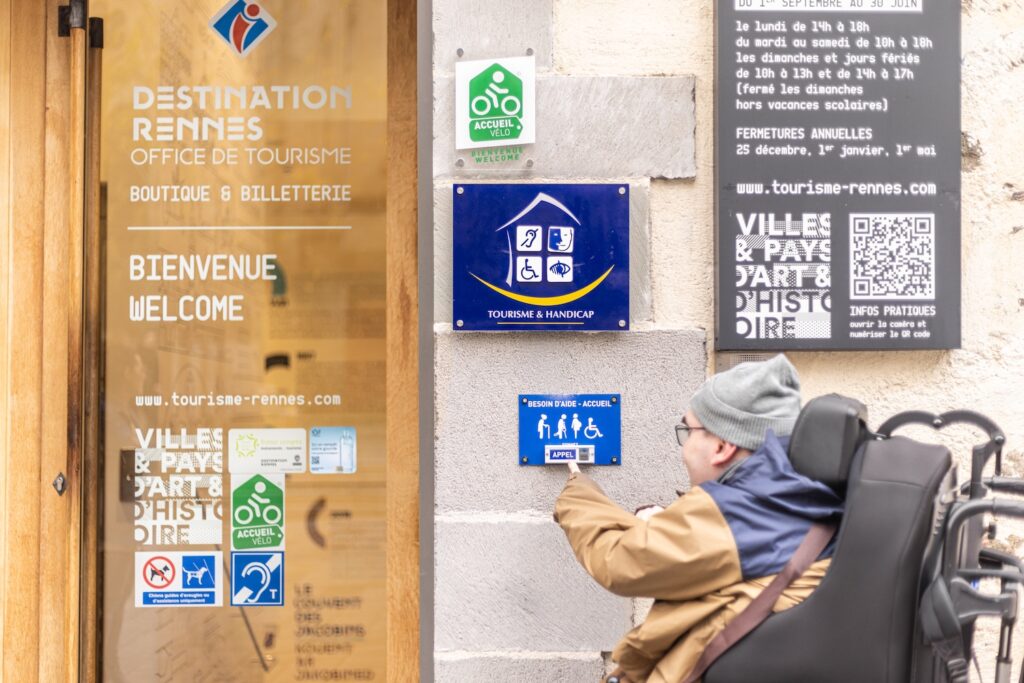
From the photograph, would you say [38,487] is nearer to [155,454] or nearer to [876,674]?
[155,454]

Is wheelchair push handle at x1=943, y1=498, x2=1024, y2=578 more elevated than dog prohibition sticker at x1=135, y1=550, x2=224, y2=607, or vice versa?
wheelchair push handle at x1=943, y1=498, x2=1024, y2=578

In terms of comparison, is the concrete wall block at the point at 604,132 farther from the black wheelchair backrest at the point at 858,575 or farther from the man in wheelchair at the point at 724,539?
the black wheelchair backrest at the point at 858,575

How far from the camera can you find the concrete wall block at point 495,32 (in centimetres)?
306

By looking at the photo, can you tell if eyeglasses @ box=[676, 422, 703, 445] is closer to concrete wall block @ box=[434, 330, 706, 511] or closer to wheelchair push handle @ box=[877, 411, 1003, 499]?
wheelchair push handle @ box=[877, 411, 1003, 499]

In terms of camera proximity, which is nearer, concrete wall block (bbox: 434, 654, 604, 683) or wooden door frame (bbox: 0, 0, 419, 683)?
concrete wall block (bbox: 434, 654, 604, 683)

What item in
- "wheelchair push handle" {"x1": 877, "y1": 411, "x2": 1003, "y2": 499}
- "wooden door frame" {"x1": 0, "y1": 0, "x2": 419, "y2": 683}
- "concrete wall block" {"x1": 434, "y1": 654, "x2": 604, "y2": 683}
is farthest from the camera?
"wooden door frame" {"x1": 0, "y1": 0, "x2": 419, "y2": 683}

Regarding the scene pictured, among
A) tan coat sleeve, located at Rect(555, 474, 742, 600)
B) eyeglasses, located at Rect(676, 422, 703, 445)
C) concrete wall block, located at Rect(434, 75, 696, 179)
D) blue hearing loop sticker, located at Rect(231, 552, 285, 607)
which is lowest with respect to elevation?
blue hearing loop sticker, located at Rect(231, 552, 285, 607)

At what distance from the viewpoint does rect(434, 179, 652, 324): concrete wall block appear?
9.98ft

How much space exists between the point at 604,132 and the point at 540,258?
439 mm

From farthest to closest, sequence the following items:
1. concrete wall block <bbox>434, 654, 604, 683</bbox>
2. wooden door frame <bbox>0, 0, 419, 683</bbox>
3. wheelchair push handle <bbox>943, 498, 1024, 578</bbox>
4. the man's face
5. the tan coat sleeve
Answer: wooden door frame <bbox>0, 0, 419, 683</bbox> → concrete wall block <bbox>434, 654, 604, 683</bbox> → the man's face → the tan coat sleeve → wheelchair push handle <bbox>943, 498, 1024, 578</bbox>

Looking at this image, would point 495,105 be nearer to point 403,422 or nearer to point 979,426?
point 403,422

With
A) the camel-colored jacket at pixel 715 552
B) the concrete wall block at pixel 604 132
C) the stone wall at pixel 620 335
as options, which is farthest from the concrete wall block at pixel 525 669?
the concrete wall block at pixel 604 132

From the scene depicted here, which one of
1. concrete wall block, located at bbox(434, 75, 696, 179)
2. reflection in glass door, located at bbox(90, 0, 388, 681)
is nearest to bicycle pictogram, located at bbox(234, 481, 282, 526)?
reflection in glass door, located at bbox(90, 0, 388, 681)

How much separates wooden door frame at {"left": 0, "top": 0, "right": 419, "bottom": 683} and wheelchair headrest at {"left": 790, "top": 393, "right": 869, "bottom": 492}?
1.50 m
